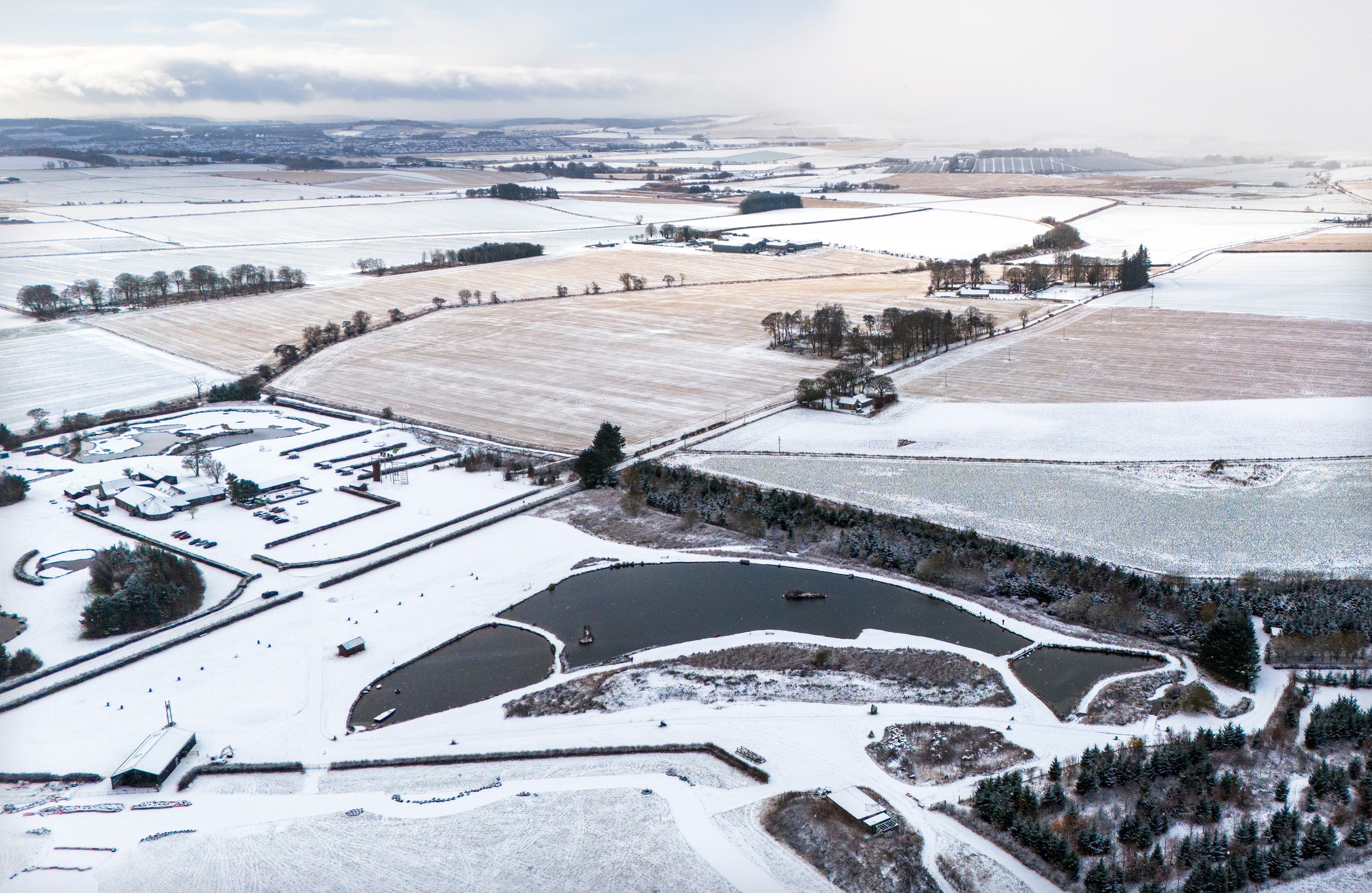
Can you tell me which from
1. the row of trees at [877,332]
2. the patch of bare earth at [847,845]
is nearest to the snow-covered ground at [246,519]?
the patch of bare earth at [847,845]

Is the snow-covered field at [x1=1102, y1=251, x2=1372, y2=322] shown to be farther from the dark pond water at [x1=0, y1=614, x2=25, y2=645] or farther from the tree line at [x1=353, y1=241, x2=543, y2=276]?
the dark pond water at [x1=0, y1=614, x2=25, y2=645]

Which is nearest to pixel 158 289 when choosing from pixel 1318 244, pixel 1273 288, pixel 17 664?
pixel 17 664

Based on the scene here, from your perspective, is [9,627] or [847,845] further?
[9,627]

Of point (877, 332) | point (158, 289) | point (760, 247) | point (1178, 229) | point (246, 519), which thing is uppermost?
point (1178, 229)

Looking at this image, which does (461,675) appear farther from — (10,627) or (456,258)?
(456,258)

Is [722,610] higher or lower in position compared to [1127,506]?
lower

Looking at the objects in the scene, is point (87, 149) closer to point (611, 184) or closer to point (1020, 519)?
point (611, 184)
